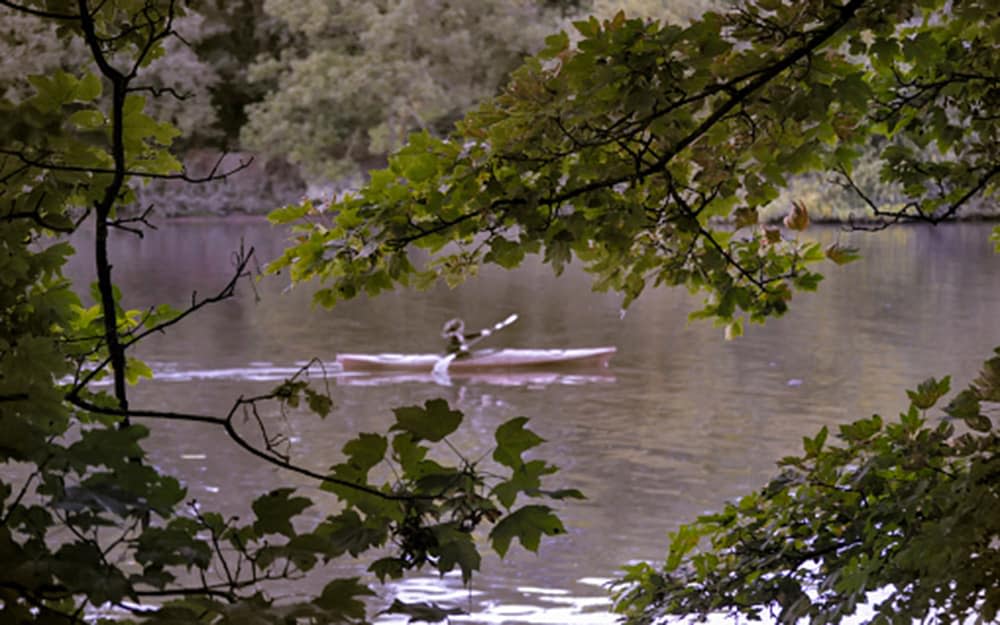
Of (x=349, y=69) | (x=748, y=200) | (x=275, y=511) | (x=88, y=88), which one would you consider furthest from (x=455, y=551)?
(x=349, y=69)

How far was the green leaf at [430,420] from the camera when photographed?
4.70ft

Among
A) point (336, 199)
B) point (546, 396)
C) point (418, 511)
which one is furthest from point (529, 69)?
point (546, 396)

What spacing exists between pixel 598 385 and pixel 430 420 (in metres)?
12.9

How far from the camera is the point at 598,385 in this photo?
1430 cm

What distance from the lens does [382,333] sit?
18.3m

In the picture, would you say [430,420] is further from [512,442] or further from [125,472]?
[125,472]

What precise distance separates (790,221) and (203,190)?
3842cm

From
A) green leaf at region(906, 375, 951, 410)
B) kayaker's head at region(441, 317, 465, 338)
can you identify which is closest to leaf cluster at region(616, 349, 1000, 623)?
green leaf at region(906, 375, 951, 410)

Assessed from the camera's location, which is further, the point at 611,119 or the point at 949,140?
the point at 949,140

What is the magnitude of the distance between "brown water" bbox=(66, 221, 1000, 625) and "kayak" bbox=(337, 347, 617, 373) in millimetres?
287

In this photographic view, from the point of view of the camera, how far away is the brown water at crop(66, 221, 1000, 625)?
8.80 metres

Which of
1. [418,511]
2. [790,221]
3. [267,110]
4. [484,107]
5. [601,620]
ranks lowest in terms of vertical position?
[601,620]

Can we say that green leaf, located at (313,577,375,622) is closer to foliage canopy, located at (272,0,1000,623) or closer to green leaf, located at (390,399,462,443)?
green leaf, located at (390,399,462,443)

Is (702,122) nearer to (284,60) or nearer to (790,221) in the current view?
(790,221)
